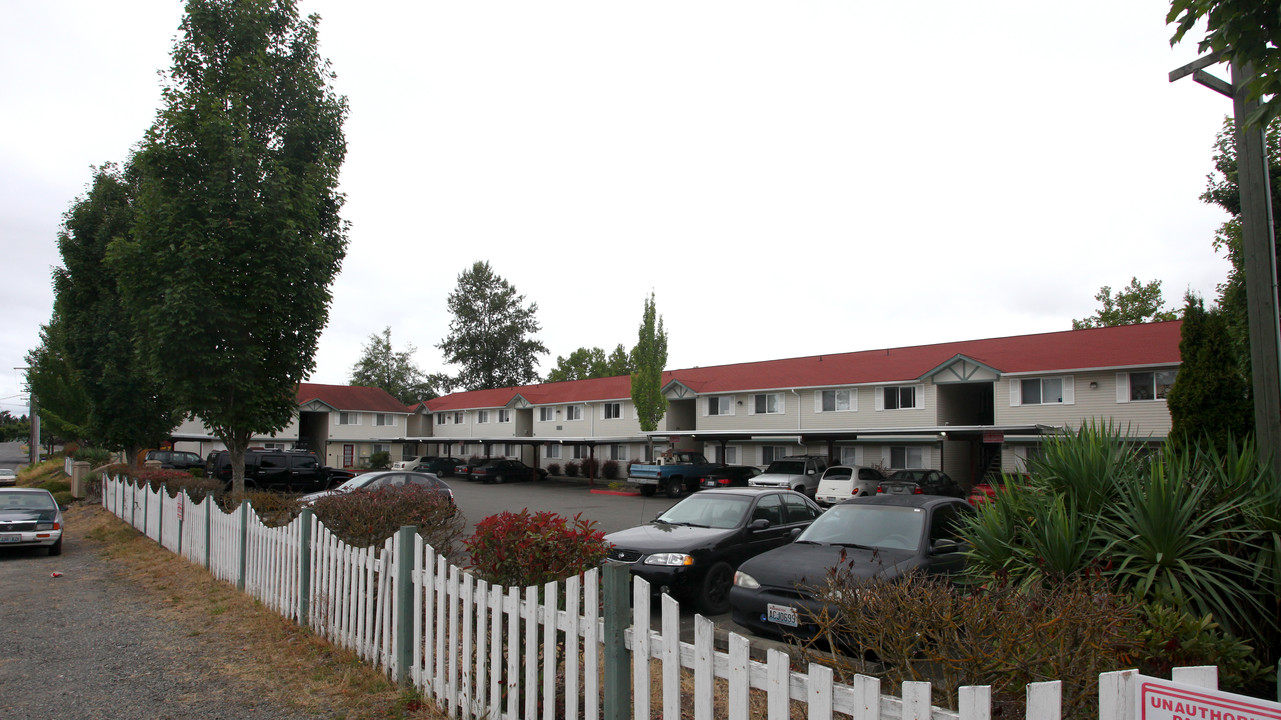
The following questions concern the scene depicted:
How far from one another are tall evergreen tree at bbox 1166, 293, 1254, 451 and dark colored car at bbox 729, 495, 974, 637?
466 cm

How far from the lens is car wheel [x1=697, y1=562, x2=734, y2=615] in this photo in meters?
8.46

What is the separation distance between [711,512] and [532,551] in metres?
5.64

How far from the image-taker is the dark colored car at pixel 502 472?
135ft

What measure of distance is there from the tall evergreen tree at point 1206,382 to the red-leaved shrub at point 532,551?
937cm

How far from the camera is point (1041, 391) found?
28.5 metres

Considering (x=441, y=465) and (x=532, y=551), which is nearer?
(x=532, y=551)

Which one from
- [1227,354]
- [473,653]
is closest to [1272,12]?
[473,653]

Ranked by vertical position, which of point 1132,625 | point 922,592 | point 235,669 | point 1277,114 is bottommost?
point 235,669

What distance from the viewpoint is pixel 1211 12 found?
15.6ft

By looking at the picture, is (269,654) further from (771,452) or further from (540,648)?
(771,452)

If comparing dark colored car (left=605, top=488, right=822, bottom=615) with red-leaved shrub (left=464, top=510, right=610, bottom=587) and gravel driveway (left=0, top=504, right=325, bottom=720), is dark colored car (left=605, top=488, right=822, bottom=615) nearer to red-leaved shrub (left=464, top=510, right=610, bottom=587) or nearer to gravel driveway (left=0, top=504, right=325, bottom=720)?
red-leaved shrub (left=464, top=510, right=610, bottom=587)

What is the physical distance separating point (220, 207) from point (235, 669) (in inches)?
417

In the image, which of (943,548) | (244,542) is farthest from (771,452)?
(244,542)

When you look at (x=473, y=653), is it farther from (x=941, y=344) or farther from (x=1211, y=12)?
(x=941, y=344)
